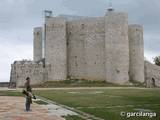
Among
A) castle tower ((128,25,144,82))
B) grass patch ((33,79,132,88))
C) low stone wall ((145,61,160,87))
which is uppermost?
castle tower ((128,25,144,82))

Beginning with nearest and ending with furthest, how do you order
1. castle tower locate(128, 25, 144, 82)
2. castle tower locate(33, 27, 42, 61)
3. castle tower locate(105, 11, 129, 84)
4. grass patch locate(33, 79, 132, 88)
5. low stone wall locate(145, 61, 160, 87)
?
grass patch locate(33, 79, 132, 88) → castle tower locate(105, 11, 129, 84) → castle tower locate(128, 25, 144, 82) → low stone wall locate(145, 61, 160, 87) → castle tower locate(33, 27, 42, 61)

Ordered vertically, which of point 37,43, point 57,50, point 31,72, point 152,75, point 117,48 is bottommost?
point 152,75

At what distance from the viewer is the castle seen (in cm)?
5922

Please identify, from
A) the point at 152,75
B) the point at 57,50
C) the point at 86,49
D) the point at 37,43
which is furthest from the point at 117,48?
the point at 37,43

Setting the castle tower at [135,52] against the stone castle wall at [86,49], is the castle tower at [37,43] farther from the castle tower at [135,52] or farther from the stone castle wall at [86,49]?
the castle tower at [135,52]

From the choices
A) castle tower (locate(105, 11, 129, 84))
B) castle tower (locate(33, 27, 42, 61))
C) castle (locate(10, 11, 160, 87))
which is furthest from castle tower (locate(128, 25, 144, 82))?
castle tower (locate(33, 27, 42, 61))

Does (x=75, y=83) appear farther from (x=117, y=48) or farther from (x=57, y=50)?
(x=117, y=48)

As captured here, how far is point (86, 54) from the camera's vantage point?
6100 centimetres

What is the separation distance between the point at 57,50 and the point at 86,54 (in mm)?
4155

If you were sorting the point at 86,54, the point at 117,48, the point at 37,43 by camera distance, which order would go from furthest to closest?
the point at 37,43
the point at 86,54
the point at 117,48

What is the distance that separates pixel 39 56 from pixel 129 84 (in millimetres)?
15621

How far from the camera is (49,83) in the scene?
59.3m

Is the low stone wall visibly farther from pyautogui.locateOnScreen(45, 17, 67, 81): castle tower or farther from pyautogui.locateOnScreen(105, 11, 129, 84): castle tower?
pyautogui.locateOnScreen(45, 17, 67, 81): castle tower

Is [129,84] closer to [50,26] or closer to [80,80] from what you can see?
[80,80]
